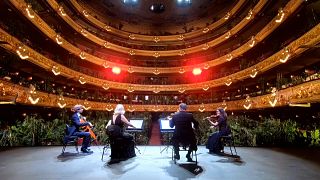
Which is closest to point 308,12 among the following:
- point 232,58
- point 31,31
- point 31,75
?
point 232,58

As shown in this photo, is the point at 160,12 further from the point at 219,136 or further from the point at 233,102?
the point at 219,136

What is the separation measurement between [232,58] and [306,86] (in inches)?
570

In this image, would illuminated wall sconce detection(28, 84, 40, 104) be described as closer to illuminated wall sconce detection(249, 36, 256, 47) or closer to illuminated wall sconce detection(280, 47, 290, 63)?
illuminated wall sconce detection(280, 47, 290, 63)

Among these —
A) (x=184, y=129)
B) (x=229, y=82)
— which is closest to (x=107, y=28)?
(x=229, y=82)

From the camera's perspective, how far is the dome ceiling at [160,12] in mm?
33875

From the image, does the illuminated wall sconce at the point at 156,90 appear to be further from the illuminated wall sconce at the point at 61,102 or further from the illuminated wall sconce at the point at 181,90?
the illuminated wall sconce at the point at 61,102

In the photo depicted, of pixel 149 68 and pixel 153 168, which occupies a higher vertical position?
pixel 149 68

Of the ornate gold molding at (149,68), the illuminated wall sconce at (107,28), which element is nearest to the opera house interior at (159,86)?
the ornate gold molding at (149,68)

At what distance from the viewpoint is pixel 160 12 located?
36.6 meters

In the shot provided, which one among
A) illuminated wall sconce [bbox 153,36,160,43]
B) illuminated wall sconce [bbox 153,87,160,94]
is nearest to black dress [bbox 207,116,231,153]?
illuminated wall sconce [bbox 153,87,160,94]

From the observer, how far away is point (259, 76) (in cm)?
2406

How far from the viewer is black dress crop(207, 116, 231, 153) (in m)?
9.34

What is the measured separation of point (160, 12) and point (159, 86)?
10.7 metres

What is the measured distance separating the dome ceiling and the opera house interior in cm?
16
